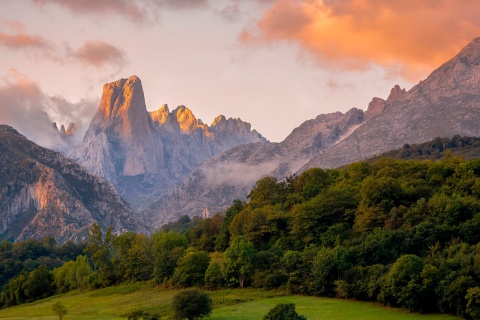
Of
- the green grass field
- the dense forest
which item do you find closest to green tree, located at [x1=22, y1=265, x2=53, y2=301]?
the dense forest

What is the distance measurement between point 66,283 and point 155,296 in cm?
3763

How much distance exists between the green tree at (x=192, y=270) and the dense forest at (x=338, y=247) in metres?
0.18

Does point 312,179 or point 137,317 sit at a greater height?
point 312,179

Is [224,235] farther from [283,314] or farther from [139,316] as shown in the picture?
[283,314]

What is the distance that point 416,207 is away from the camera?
117938 millimetres

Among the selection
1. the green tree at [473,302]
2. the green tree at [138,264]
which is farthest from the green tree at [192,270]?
the green tree at [473,302]

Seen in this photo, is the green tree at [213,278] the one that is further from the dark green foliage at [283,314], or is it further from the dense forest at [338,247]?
the dark green foliage at [283,314]

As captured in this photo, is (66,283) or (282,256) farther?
(66,283)

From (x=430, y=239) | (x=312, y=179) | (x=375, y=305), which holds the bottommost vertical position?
(x=375, y=305)

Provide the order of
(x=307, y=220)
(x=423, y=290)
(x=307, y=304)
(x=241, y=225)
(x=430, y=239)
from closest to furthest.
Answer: (x=423, y=290) < (x=307, y=304) < (x=430, y=239) < (x=307, y=220) < (x=241, y=225)

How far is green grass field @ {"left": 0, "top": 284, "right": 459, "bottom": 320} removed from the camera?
8350 cm

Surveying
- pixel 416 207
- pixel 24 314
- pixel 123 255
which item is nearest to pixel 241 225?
pixel 123 255

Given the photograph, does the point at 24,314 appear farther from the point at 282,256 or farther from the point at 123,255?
the point at 282,256

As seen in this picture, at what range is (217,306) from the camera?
94125mm
